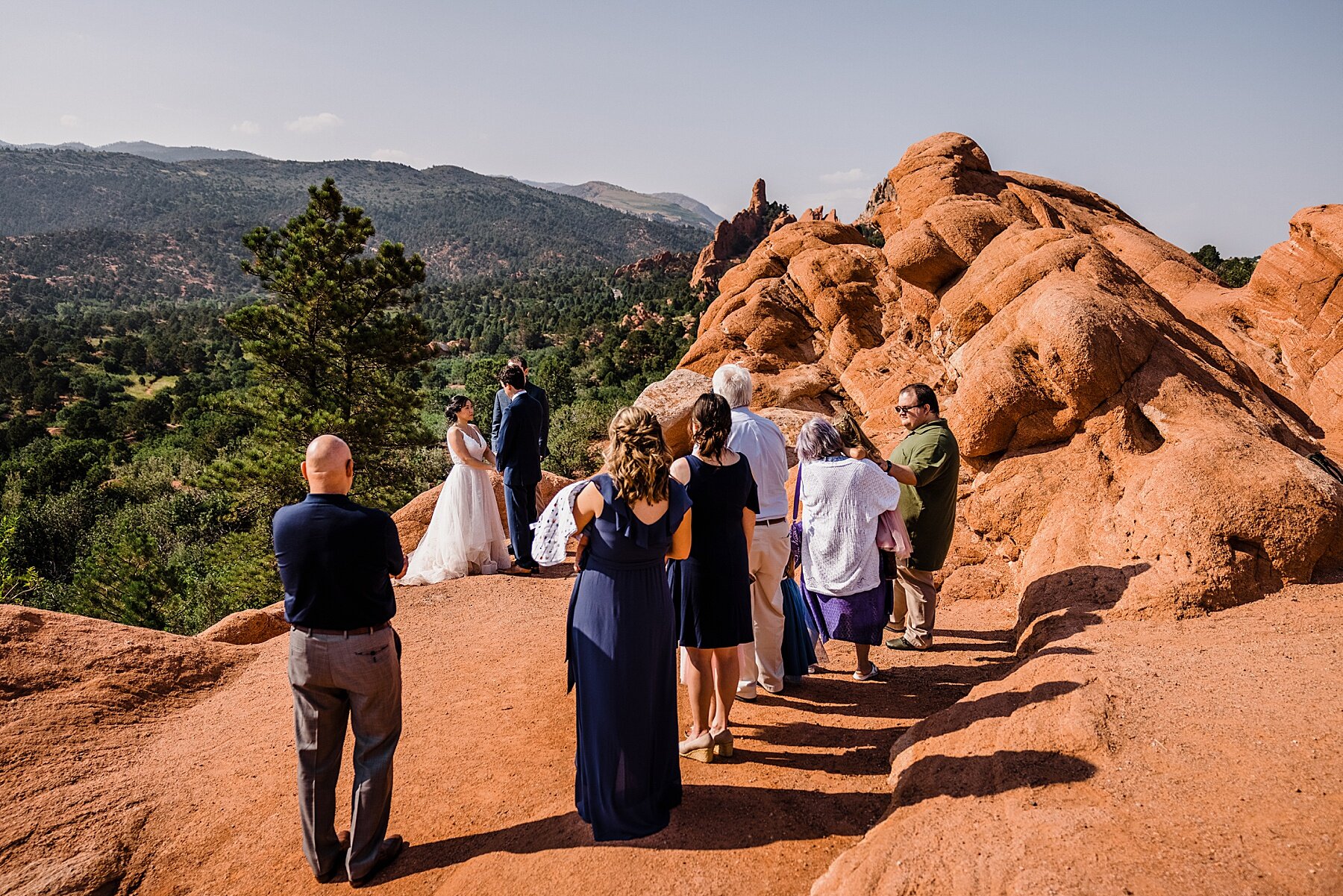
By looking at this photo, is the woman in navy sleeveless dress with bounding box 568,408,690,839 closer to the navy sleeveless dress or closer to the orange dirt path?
the orange dirt path

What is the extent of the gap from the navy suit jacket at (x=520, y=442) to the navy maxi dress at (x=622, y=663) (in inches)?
167

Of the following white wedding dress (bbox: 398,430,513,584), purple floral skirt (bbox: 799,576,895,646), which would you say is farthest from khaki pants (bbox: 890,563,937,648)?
white wedding dress (bbox: 398,430,513,584)

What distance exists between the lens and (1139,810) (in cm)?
286

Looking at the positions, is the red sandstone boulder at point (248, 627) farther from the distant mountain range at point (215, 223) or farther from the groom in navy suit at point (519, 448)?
the distant mountain range at point (215, 223)

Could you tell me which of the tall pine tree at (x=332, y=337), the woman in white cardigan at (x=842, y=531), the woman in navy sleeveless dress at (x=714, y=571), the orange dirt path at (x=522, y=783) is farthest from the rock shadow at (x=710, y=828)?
the tall pine tree at (x=332, y=337)

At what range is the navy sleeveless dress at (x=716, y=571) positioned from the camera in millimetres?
4035

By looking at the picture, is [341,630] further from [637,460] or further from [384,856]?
[637,460]

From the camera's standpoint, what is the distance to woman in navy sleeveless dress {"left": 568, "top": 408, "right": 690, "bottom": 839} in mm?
3432

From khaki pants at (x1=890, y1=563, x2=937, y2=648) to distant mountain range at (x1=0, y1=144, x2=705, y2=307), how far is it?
108764mm

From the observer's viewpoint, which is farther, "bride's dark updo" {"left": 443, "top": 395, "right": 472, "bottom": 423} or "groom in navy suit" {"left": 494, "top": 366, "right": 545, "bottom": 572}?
"groom in navy suit" {"left": 494, "top": 366, "right": 545, "bottom": 572}

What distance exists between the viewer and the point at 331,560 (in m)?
3.27

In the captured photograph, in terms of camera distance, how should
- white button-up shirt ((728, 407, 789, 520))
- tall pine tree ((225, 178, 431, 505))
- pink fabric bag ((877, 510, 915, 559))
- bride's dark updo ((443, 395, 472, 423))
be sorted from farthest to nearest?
tall pine tree ((225, 178, 431, 505))
bride's dark updo ((443, 395, 472, 423))
pink fabric bag ((877, 510, 915, 559))
white button-up shirt ((728, 407, 789, 520))

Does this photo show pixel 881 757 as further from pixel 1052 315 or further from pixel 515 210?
pixel 515 210

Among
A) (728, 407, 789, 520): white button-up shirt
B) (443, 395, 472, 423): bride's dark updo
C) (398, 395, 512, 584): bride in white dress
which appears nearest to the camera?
(728, 407, 789, 520): white button-up shirt
